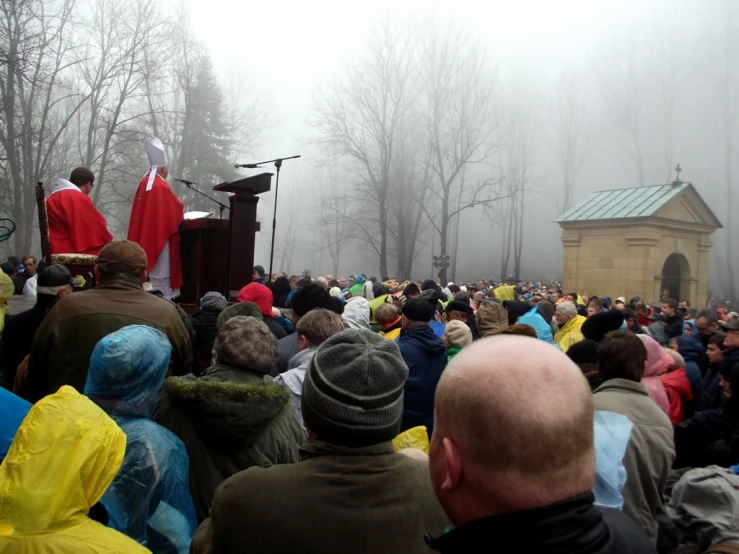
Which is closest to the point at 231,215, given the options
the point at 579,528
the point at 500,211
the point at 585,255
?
the point at 579,528

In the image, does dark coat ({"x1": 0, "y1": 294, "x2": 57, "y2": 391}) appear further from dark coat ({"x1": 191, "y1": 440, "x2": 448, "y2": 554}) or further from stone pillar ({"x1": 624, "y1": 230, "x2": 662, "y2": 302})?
stone pillar ({"x1": 624, "y1": 230, "x2": 662, "y2": 302})

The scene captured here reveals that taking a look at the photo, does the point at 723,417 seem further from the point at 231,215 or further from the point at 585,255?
the point at 585,255

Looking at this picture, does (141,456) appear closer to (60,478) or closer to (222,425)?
(222,425)

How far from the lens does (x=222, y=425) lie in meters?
2.36

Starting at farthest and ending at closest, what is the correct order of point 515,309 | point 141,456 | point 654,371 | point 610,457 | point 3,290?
point 515,309
point 654,371
point 3,290
point 610,457
point 141,456

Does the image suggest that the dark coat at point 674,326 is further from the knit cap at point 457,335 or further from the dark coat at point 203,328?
the dark coat at point 203,328

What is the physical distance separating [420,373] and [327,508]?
3.09m

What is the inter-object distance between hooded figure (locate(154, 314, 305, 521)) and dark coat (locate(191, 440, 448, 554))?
0.63m

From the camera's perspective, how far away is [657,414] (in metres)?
3.19

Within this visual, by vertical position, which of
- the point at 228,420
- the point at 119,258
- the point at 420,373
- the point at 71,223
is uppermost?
the point at 71,223

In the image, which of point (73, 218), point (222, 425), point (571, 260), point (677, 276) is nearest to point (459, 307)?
point (73, 218)

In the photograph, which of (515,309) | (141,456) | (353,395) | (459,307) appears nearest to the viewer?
(353,395)

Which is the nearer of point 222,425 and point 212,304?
point 222,425

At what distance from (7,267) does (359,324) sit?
28.6 ft
